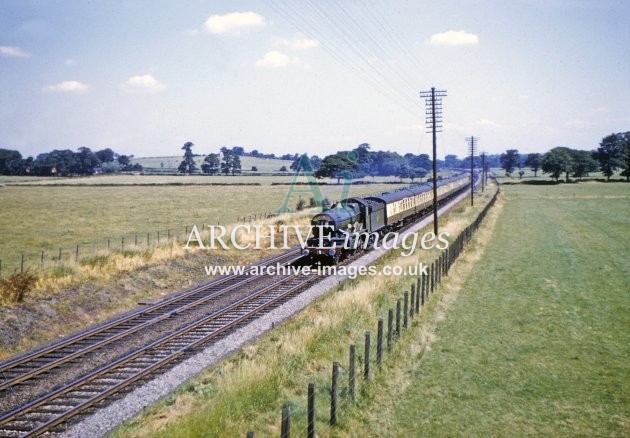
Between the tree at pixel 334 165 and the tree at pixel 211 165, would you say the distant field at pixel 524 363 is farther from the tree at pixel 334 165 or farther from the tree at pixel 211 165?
the tree at pixel 211 165

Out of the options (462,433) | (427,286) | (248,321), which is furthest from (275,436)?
(427,286)

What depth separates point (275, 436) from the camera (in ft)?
27.0

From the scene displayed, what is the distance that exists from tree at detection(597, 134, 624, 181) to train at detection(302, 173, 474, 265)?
10466 cm

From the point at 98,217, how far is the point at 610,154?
129 meters

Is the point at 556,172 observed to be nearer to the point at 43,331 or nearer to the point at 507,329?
the point at 507,329

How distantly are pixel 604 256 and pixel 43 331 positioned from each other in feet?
96.3

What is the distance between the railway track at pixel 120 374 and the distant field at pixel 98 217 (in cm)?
1501

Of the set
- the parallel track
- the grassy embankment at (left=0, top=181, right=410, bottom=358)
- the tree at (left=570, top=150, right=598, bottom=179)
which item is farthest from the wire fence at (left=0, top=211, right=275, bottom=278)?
the tree at (left=570, top=150, right=598, bottom=179)

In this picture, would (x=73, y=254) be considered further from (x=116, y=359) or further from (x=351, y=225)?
(x=351, y=225)

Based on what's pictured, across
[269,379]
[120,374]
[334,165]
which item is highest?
[334,165]

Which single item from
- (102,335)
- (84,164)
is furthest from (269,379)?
(84,164)

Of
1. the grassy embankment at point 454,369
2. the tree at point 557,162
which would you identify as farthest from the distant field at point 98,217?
the tree at point 557,162

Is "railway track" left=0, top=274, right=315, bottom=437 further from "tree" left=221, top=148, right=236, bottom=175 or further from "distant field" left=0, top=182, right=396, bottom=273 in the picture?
"tree" left=221, top=148, right=236, bottom=175

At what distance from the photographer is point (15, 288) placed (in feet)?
55.6
